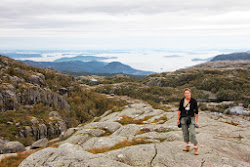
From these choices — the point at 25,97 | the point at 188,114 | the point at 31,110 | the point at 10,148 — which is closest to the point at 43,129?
the point at 31,110

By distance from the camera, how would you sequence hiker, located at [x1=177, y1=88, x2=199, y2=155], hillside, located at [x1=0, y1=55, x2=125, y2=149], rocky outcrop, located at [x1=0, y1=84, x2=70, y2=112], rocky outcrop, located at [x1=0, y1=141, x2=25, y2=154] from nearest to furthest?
hiker, located at [x1=177, y1=88, x2=199, y2=155]
rocky outcrop, located at [x1=0, y1=141, x2=25, y2=154]
hillside, located at [x1=0, y1=55, x2=125, y2=149]
rocky outcrop, located at [x1=0, y1=84, x2=70, y2=112]

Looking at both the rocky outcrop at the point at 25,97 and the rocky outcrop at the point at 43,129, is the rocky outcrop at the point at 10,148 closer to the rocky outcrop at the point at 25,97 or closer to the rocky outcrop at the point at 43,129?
the rocky outcrop at the point at 43,129

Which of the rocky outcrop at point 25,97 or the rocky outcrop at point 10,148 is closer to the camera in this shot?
the rocky outcrop at point 10,148

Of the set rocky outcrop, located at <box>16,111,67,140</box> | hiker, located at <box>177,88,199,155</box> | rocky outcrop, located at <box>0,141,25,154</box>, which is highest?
hiker, located at <box>177,88,199,155</box>

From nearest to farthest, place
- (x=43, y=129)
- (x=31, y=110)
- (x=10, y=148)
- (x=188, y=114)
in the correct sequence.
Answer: (x=188, y=114), (x=10, y=148), (x=43, y=129), (x=31, y=110)

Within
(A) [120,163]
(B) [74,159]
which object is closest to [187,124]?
(A) [120,163]

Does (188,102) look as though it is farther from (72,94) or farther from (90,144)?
(72,94)

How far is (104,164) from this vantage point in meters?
15.9

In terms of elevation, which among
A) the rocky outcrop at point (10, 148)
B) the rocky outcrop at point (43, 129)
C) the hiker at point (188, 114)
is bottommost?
the rocky outcrop at point (43, 129)

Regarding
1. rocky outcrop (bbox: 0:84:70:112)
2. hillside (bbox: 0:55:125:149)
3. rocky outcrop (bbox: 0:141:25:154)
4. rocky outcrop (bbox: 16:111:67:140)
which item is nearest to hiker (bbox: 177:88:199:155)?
rocky outcrop (bbox: 0:141:25:154)

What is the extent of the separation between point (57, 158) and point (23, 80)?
258 feet

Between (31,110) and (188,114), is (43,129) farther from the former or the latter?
(188,114)

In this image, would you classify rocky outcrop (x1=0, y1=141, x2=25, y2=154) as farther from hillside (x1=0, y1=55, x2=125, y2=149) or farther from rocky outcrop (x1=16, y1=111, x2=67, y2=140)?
rocky outcrop (x1=16, y1=111, x2=67, y2=140)

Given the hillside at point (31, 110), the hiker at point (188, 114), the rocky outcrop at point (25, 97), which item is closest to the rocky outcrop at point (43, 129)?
the hillside at point (31, 110)
